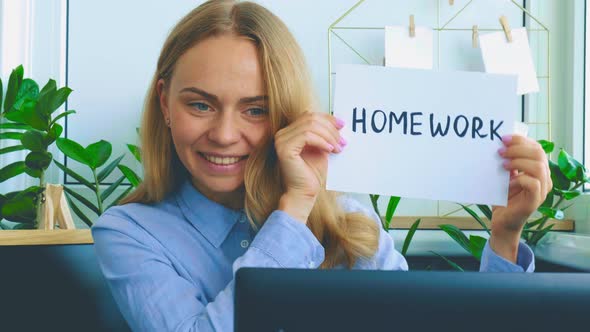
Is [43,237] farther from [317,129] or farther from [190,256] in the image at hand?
[317,129]

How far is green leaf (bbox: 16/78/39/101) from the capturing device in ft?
6.37

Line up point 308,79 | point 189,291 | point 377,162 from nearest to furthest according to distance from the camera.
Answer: point 377,162
point 189,291
point 308,79

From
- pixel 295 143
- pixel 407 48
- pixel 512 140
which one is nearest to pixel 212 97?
pixel 295 143

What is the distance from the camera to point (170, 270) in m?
0.87

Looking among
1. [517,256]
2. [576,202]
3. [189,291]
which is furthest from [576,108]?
[189,291]

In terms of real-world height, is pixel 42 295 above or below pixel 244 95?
below

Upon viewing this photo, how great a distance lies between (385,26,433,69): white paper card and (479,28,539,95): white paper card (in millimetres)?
168

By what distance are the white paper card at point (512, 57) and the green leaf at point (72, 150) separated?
121cm

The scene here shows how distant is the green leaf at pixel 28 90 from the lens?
194 cm

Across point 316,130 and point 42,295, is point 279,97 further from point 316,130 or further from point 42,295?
point 42,295

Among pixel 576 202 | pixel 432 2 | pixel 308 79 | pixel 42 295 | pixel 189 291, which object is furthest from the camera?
pixel 432 2

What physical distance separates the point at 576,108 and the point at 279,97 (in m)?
1.50

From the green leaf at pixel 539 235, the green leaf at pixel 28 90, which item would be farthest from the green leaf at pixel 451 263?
the green leaf at pixel 28 90

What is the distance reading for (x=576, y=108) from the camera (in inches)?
82.1
